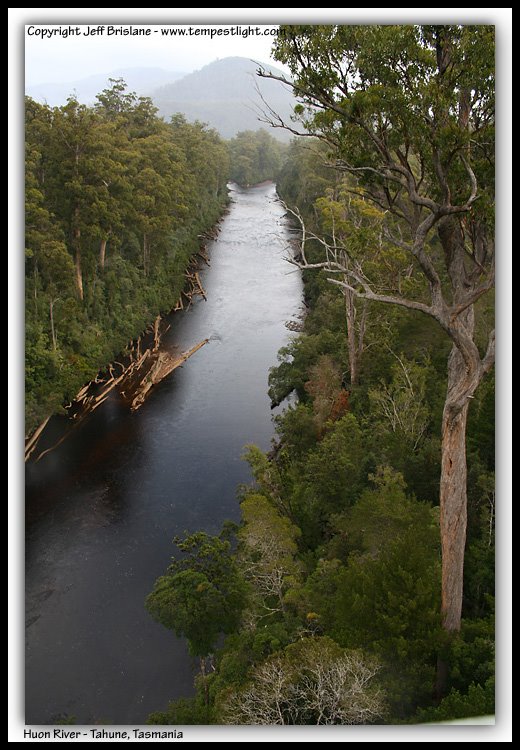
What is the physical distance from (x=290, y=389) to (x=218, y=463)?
4.89 meters

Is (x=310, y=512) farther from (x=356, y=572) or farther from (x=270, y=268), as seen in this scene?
(x=270, y=268)

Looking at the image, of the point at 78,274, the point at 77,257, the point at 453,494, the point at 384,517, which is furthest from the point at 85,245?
the point at 453,494

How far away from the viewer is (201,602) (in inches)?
422

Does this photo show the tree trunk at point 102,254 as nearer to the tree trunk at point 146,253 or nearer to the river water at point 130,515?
the tree trunk at point 146,253

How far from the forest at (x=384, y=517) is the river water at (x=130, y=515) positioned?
1.63 meters

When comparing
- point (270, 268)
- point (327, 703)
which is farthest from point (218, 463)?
point (270, 268)

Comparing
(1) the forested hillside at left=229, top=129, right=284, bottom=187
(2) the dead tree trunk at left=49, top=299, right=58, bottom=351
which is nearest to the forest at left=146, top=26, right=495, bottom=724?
(2) the dead tree trunk at left=49, top=299, right=58, bottom=351

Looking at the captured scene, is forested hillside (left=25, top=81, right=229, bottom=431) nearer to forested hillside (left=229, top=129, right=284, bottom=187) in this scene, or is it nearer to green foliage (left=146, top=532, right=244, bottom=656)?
green foliage (left=146, top=532, right=244, bottom=656)

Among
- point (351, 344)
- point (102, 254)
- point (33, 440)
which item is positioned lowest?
point (33, 440)

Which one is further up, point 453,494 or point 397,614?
point 453,494

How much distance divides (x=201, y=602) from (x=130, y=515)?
19.5 feet

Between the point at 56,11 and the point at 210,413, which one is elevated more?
the point at 56,11

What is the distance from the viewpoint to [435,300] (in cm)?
780

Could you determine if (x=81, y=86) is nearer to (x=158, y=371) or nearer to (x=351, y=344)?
(x=158, y=371)
